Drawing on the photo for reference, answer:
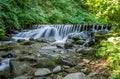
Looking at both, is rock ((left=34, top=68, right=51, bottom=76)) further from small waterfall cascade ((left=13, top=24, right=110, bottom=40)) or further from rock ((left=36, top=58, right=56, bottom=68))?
small waterfall cascade ((left=13, top=24, right=110, bottom=40))

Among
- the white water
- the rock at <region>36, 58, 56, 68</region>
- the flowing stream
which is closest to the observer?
the rock at <region>36, 58, 56, 68</region>

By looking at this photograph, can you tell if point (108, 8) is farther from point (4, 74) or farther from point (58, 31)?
point (58, 31)

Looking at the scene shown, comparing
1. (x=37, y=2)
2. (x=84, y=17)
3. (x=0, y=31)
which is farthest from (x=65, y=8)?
(x=0, y=31)

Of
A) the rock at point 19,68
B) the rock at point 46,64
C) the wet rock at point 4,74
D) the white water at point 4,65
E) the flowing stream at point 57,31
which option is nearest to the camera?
the wet rock at point 4,74

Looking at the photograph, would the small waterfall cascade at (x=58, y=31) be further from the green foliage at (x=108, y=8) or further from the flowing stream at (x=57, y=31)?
the green foliage at (x=108, y=8)

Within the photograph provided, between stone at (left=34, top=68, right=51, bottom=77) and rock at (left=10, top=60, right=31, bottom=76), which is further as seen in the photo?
rock at (left=10, top=60, right=31, bottom=76)

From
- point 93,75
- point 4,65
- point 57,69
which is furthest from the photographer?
point 4,65

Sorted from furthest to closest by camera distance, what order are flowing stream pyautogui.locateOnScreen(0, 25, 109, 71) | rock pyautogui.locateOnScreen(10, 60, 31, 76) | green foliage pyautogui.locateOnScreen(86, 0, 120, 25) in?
1. flowing stream pyautogui.locateOnScreen(0, 25, 109, 71)
2. rock pyautogui.locateOnScreen(10, 60, 31, 76)
3. green foliage pyautogui.locateOnScreen(86, 0, 120, 25)

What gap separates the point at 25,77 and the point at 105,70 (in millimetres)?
1650

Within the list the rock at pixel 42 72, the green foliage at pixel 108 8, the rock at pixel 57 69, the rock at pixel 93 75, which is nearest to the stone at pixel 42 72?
the rock at pixel 42 72

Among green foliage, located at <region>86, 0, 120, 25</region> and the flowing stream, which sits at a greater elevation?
green foliage, located at <region>86, 0, 120, 25</region>

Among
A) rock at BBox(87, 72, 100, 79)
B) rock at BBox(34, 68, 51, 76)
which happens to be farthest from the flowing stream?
rock at BBox(87, 72, 100, 79)

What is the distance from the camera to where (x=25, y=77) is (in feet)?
16.7

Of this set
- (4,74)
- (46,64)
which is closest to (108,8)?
(46,64)
